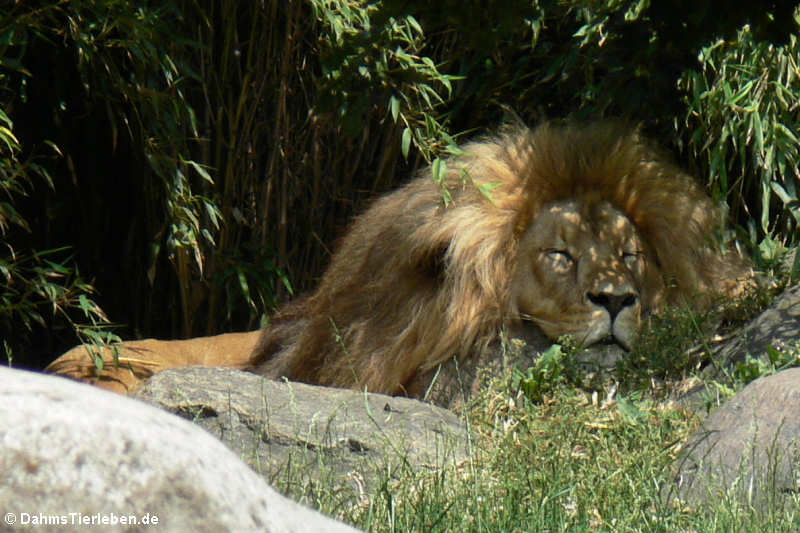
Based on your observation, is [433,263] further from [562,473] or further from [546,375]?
[562,473]

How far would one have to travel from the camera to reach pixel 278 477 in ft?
10.1

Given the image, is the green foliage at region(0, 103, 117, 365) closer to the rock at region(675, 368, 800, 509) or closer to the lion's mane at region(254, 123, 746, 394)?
the lion's mane at region(254, 123, 746, 394)

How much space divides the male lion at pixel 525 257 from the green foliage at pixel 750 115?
1.93ft

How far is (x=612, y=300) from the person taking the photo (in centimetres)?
392

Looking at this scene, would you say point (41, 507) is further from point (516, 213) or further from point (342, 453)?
point (516, 213)

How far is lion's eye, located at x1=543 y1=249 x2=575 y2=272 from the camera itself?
3996mm

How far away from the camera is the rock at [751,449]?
9.28ft

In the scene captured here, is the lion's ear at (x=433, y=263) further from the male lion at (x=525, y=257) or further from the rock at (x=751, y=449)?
the rock at (x=751, y=449)

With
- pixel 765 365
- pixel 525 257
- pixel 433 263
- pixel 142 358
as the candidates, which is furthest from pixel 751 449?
pixel 142 358

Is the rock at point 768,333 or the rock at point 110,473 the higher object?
the rock at point 110,473

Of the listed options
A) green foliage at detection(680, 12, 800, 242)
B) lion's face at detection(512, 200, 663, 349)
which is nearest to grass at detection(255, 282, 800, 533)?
lion's face at detection(512, 200, 663, 349)

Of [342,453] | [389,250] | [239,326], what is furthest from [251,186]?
[342,453]

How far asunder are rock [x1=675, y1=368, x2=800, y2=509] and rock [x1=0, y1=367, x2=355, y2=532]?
1.58m

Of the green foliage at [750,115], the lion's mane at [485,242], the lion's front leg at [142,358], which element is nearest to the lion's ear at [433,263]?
the lion's mane at [485,242]
